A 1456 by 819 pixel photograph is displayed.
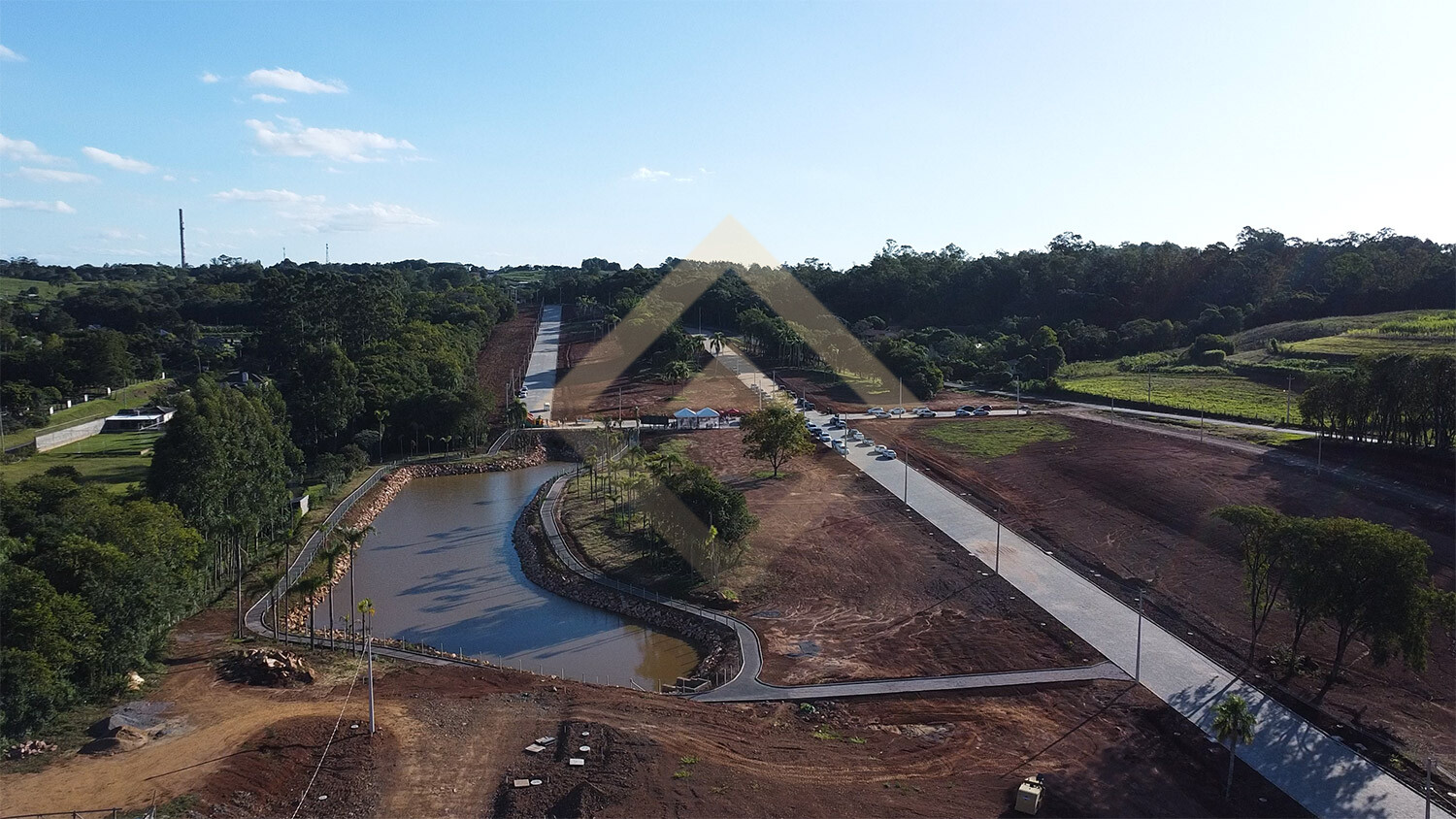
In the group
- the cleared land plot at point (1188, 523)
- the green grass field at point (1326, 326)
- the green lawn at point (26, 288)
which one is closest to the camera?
the cleared land plot at point (1188, 523)

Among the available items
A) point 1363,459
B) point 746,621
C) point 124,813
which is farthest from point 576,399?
point 124,813

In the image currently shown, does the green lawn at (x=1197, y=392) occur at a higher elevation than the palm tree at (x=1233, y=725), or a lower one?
higher

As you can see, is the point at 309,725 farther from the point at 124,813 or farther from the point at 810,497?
the point at 810,497

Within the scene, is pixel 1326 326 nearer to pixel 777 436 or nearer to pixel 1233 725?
pixel 777 436

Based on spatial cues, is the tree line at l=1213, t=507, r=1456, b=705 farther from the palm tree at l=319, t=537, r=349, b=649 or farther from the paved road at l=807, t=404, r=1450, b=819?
the palm tree at l=319, t=537, r=349, b=649

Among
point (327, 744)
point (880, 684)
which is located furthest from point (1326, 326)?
point (327, 744)

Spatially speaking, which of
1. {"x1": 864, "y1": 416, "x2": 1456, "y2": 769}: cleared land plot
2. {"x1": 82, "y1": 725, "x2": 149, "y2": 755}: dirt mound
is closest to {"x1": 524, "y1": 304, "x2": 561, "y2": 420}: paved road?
{"x1": 864, "y1": 416, "x2": 1456, "y2": 769}: cleared land plot

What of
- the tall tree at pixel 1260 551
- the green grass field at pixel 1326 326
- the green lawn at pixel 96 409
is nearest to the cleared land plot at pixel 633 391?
the green lawn at pixel 96 409

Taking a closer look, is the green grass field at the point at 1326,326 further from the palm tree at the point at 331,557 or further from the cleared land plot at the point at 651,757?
the palm tree at the point at 331,557
